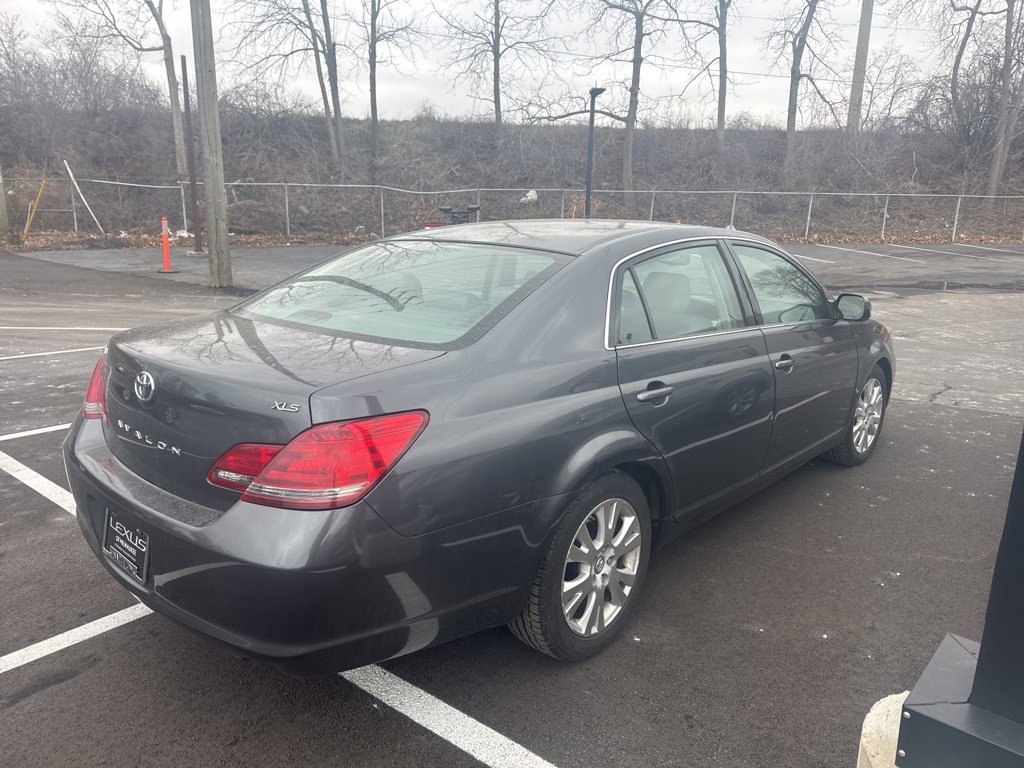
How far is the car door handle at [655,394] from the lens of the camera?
120 inches

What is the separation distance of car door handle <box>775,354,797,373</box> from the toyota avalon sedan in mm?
137

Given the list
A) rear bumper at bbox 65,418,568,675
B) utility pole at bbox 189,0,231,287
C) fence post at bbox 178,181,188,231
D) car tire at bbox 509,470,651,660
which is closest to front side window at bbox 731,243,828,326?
car tire at bbox 509,470,651,660

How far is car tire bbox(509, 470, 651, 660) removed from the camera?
2746mm

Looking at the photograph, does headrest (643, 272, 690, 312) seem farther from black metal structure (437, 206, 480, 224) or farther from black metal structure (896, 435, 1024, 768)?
black metal structure (437, 206, 480, 224)

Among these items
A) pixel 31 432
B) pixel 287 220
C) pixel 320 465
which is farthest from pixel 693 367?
pixel 287 220

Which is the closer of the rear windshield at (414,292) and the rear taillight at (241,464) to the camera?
the rear taillight at (241,464)

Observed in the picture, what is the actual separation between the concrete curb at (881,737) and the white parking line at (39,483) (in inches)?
149

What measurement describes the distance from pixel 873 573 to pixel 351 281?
276 centimetres

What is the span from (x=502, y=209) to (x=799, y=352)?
973 inches

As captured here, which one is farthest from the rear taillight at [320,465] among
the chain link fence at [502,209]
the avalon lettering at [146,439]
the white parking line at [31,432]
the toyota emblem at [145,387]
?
the chain link fence at [502,209]

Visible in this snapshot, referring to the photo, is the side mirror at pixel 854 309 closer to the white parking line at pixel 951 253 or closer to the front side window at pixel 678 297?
the front side window at pixel 678 297

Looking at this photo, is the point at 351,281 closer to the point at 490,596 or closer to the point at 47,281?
the point at 490,596

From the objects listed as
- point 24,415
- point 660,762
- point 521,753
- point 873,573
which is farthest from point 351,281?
point 24,415

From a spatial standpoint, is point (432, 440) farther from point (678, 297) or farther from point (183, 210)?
point (183, 210)
